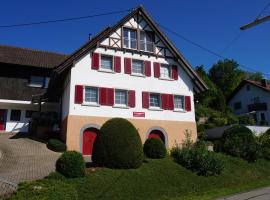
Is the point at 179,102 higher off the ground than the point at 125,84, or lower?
lower

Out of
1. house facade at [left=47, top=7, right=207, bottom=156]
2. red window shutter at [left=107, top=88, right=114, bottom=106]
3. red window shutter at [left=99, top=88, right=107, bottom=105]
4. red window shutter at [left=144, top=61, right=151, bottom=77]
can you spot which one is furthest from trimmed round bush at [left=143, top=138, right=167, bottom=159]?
red window shutter at [left=144, top=61, right=151, bottom=77]

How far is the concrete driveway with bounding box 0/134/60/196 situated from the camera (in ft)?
45.0

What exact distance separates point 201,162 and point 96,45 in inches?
460

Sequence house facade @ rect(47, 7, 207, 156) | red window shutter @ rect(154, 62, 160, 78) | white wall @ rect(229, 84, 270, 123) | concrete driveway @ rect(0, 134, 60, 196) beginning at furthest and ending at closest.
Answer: white wall @ rect(229, 84, 270, 123) → red window shutter @ rect(154, 62, 160, 78) → house facade @ rect(47, 7, 207, 156) → concrete driveway @ rect(0, 134, 60, 196)

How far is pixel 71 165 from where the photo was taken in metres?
13.3

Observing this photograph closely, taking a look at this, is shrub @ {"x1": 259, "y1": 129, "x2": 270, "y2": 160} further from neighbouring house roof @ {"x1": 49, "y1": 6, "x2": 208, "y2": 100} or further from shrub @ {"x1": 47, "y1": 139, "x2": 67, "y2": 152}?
shrub @ {"x1": 47, "y1": 139, "x2": 67, "y2": 152}

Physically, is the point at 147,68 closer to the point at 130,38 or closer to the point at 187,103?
the point at 130,38

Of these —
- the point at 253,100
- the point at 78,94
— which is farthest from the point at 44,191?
the point at 253,100

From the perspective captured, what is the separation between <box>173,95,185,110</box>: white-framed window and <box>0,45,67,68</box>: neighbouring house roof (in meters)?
12.6

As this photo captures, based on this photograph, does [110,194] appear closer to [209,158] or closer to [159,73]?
[209,158]

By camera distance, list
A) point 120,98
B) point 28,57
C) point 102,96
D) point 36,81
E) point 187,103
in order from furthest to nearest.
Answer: point 28,57
point 36,81
point 187,103
point 120,98
point 102,96

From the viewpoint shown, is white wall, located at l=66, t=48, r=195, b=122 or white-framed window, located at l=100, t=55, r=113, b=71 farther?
white-framed window, located at l=100, t=55, r=113, b=71

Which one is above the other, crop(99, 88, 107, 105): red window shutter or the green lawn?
crop(99, 88, 107, 105): red window shutter

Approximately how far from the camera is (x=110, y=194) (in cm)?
1258
